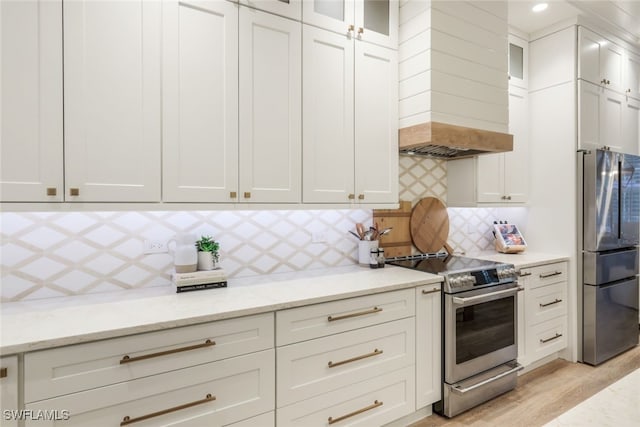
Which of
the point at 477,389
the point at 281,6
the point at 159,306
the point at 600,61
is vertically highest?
the point at 600,61

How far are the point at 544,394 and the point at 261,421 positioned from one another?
2.25m

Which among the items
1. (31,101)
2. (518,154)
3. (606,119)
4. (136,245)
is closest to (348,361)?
(136,245)

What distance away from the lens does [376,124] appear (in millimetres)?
2527

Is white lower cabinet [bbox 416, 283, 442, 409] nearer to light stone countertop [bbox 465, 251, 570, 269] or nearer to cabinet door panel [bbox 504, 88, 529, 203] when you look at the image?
light stone countertop [bbox 465, 251, 570, 269]

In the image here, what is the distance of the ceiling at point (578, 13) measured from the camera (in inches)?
119

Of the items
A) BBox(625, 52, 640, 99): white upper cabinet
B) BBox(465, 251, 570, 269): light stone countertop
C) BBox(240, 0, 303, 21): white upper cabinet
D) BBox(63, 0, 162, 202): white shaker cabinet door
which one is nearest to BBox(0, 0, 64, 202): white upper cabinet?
BBox(63, 0, 162, 202): white shaker cabinet door

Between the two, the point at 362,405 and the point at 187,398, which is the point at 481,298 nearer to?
the point at 362,405

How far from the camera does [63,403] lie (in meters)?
1.35

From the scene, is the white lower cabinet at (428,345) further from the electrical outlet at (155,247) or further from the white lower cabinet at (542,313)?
the electrical outlet at (155,247)

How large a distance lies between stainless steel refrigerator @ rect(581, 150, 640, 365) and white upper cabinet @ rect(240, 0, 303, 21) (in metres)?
2.81

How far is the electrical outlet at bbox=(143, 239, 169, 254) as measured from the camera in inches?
81.0

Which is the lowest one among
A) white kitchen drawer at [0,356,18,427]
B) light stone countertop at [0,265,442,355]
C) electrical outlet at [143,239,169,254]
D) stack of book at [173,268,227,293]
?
white kitchen drawer at [0,356,18,427]

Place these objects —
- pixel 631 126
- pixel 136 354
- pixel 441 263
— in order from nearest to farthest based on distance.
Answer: pixel 136 354 < pixel 441 263 < pixel 631 126

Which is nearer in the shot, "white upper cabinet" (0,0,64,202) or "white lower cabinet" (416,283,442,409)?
"white upper cabinet" (0,0,64,202)
